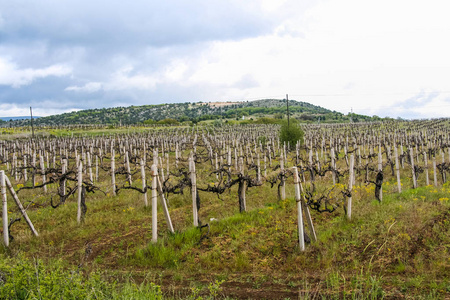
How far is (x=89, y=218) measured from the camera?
9.33m

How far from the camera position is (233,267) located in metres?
5.96

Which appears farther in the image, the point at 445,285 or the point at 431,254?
the point at 431,254

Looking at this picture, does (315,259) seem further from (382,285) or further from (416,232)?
(416,232)

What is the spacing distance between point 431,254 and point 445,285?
112 centimetres

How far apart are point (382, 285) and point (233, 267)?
288cm

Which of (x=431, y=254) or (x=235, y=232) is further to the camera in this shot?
Result: (x=235, y=232)

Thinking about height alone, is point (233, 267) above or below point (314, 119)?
below

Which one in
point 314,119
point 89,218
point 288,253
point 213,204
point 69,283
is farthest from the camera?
A: point 314,119

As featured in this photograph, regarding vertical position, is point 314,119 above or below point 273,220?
above

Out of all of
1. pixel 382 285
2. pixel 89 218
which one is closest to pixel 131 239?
pixel 89 218

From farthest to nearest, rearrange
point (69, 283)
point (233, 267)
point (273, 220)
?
1. point (273, 220)
2. point (233, 267)
3. point (69, 283)

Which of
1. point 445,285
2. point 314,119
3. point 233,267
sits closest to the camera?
point 445,285

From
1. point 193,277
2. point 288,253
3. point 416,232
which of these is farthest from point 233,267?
point 416,232

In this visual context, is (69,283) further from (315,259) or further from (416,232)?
(416,232)
